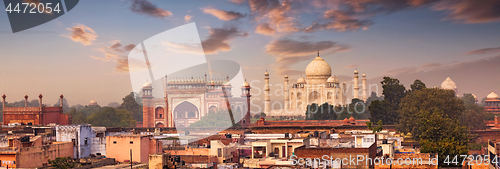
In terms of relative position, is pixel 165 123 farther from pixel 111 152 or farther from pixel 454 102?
pixel 111 152

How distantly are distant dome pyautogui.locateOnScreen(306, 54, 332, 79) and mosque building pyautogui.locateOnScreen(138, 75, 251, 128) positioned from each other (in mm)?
15953

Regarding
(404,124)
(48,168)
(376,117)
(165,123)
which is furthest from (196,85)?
(48,168)

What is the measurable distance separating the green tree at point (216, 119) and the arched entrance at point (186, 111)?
3.97 m

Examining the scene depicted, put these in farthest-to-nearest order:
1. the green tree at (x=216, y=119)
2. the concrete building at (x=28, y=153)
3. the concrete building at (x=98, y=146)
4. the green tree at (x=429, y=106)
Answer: the green tree at (x=216, y=119) < the green tree at (x=429, y=106) < the concrete building at (x=98, y=146) < the concrete building at (x=28, y=153)

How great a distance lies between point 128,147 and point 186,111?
32099 millimetres

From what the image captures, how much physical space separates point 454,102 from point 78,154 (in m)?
24.0

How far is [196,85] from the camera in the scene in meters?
51.2

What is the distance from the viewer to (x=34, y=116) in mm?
37000

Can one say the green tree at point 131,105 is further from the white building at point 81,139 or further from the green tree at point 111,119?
the white building at point 81,139

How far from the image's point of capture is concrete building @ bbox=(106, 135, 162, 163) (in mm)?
20344

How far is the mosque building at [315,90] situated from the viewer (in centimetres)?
6412

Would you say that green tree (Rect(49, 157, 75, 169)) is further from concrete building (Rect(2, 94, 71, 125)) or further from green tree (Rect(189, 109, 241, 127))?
green tree (Rect(189, 109, 241, 127))

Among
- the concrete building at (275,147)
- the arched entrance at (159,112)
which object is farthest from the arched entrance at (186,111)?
the concrete building at (275,147)

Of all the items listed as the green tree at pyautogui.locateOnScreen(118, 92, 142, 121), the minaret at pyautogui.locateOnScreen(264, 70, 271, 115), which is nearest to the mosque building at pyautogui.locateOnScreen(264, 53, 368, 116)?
the minaret at pyautogui.locateOnScreen(264, 70, 271, 115)
